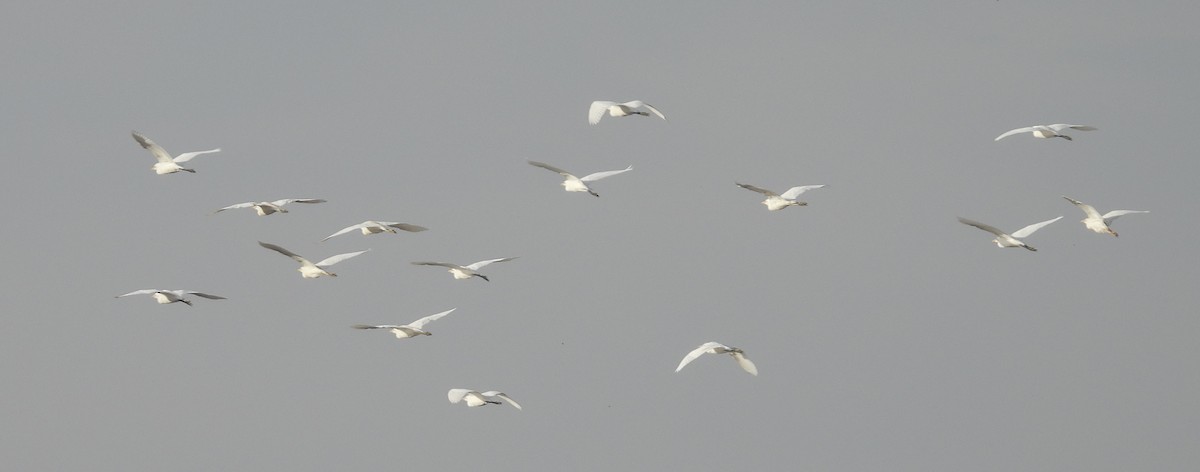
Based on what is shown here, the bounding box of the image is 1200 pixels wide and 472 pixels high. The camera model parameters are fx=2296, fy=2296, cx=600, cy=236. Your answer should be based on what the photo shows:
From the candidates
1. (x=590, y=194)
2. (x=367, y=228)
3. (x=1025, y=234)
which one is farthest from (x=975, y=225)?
(x=367, y=228)

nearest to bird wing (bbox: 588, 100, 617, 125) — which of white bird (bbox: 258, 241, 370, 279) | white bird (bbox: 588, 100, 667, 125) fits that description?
white bird (bbox: 588, 100, 667, 125)

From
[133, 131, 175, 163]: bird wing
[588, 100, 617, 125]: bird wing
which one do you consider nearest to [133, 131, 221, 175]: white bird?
[133, 131, 175, 163]: bird wing

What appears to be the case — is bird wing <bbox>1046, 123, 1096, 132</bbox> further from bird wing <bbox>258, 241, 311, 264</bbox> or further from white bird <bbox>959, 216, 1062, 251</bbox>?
bird wing <bbox>258, 241, 311, 264</bbox>

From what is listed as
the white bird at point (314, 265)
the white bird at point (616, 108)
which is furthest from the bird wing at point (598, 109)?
the white bird at point (314, 265)

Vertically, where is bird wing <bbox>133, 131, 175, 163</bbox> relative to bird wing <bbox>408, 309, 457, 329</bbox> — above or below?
above

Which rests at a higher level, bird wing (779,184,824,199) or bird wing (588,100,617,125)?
bird wing (588,100,617,125)

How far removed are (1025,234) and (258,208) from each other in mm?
22592

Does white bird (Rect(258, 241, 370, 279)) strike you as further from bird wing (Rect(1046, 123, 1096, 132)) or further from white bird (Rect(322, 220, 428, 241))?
bird wing (Rect(1046, 123, 1096, 132))

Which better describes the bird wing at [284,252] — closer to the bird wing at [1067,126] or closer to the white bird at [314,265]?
the white bird at [314,265]

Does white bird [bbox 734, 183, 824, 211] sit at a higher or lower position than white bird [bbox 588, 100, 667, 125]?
lower

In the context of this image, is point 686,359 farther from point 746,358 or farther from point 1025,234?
point 1025,234

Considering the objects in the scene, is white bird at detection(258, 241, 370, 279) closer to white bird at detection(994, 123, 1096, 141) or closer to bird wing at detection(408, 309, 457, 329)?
bird wing at detection(408, 309, 457, 329)

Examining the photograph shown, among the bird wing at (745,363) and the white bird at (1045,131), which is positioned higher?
the white bird at (1045,131)

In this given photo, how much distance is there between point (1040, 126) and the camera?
2635 inches
